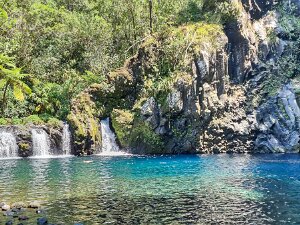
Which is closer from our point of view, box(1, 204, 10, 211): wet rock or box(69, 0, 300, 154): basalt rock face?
box(1, 204, 10, 211): wet rock

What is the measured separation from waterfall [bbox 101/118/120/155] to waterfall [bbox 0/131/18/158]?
9.86 meters

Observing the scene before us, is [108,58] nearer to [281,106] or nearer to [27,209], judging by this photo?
[281,106]

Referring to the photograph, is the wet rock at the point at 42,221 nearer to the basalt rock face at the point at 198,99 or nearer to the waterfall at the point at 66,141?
the basalt rock face at the point at 198,99

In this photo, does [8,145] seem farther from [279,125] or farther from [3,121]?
[279,125]

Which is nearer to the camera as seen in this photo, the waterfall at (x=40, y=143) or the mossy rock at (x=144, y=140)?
the waterfall at (x=40, y=143)

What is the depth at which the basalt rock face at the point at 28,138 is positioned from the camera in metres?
45.2

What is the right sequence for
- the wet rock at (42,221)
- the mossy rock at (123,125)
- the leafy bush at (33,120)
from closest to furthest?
1. the wet rock at (42,221)
2. the mossy rock at (123,125)
3. the leafy bush at (33,120)

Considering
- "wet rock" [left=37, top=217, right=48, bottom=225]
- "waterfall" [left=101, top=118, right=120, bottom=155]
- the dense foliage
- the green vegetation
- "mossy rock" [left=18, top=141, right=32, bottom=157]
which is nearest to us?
"wet rock" [left=37, top=217, right=48, bottom=225]

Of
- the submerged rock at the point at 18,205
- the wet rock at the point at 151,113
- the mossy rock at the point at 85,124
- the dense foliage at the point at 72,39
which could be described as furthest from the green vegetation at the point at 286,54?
the submerged rock at the point at 18,205

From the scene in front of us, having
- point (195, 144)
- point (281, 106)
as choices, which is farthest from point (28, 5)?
point (281, 106)

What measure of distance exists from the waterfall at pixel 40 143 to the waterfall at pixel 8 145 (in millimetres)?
2009

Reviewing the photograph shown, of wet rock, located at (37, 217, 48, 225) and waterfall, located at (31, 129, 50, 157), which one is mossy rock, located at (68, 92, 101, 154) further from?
wet rock, located at (37, 217, 48, 225)

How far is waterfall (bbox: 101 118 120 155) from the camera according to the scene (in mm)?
48312

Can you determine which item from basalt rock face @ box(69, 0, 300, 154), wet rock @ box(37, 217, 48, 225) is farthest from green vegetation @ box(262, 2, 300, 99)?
wet rock @ box(37, 217, 48, 225)
